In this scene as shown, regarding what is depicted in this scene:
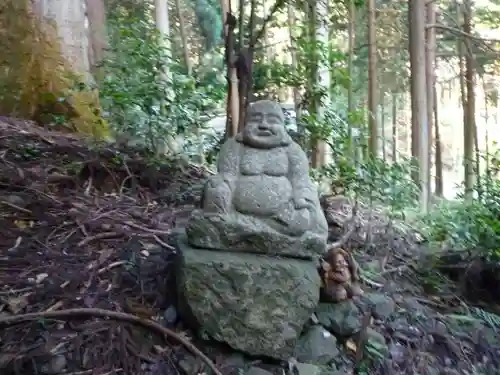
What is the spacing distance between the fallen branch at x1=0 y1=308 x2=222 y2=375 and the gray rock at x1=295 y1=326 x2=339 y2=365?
2.02 feet

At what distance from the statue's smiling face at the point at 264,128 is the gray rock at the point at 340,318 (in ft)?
3.83

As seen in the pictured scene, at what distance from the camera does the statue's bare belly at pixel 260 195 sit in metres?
3.67

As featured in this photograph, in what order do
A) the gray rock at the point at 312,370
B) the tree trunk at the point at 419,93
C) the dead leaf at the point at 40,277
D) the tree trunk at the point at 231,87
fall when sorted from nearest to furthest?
1. the gray rock at the point at 312,370
2. the dead leaf at the point at 40,277
3. the tree trunk at the point at 231,87
4. the tree trunk at the point at 419,93

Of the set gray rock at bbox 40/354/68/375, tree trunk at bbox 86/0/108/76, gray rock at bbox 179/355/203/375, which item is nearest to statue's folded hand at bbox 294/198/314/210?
gray rock at bbox 179/355/203/375

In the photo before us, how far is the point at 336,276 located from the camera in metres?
4.06

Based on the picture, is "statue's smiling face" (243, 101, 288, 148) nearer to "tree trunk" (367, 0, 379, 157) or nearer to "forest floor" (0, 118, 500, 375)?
"forest floor" (0, 118, 500, 375)

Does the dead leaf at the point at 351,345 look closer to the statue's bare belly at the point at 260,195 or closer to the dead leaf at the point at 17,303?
the statue's bare belly at the point at 260,195

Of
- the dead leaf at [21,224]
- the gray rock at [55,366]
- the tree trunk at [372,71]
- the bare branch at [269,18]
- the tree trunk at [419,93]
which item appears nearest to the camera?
the gray rock at [55,366]

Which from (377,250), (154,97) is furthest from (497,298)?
(154,97)

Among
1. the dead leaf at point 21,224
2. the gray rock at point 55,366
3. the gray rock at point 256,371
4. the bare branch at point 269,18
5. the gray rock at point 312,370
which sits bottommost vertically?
the gray rock at point 312,370

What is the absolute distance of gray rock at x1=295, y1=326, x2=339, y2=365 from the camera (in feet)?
12.4

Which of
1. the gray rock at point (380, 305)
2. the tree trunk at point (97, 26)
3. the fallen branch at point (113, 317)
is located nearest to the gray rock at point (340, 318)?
the gray rock at point (380, 305)

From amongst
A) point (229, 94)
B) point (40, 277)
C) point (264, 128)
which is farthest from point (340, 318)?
point (229, 94)

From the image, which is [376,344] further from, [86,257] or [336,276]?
[86,257]
